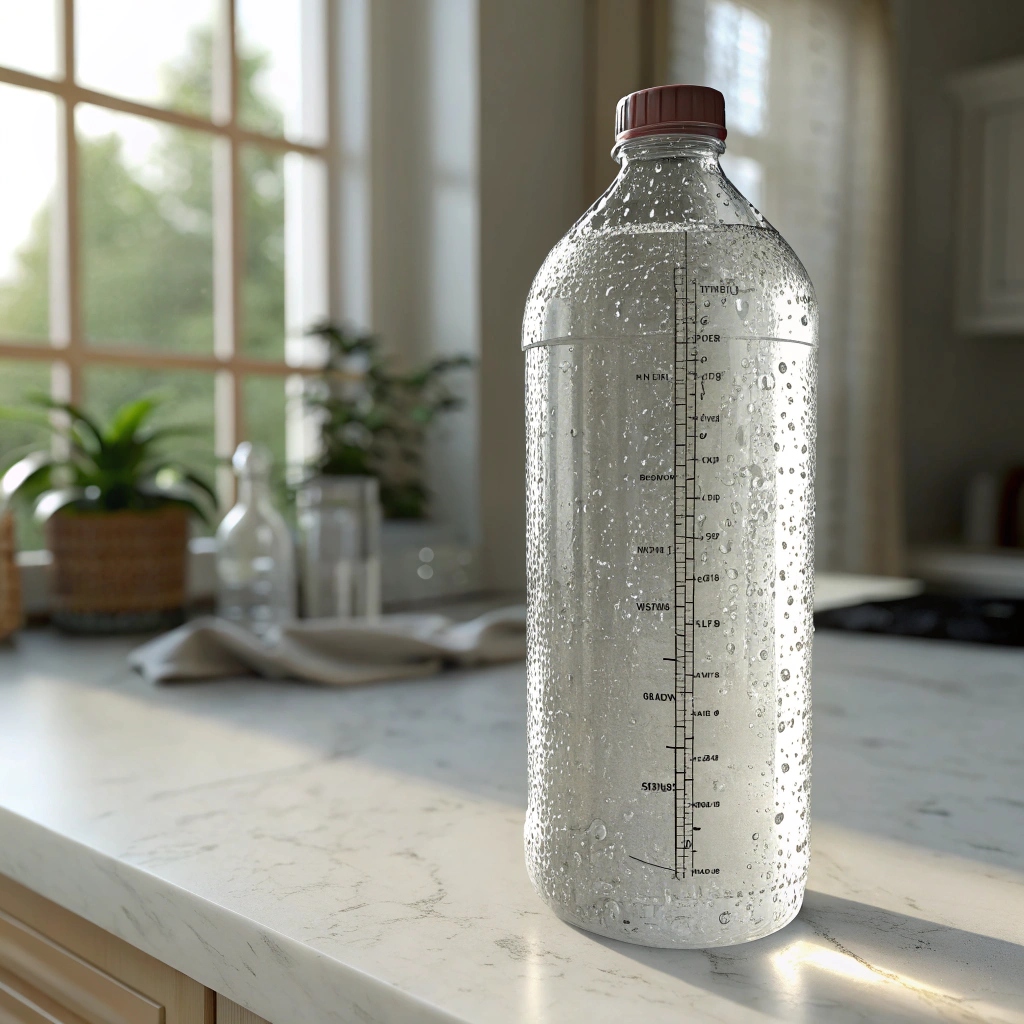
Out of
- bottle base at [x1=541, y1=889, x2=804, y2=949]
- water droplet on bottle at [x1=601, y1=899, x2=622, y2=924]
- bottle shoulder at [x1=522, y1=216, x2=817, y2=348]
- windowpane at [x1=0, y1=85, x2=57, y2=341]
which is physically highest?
windowpane at [x1=0, y1=85, x2=57, y2=341]

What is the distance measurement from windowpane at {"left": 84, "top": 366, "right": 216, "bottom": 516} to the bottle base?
1.13 meters

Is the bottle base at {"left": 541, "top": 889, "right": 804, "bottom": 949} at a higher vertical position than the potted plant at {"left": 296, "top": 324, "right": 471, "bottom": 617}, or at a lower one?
lower

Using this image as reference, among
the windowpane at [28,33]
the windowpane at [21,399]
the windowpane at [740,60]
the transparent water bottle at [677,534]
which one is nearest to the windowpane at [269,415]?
the windowpane at [21,399]

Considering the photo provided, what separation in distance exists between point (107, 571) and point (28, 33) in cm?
95

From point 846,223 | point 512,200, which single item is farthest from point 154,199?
point 846,223

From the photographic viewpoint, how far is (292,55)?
1.85 m

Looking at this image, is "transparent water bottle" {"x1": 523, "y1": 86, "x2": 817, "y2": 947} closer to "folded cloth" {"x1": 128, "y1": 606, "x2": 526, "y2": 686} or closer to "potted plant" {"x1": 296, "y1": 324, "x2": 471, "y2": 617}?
"folded cloth" {"x1": 128, "y1": 606, "x2": 526, "y2": 686}

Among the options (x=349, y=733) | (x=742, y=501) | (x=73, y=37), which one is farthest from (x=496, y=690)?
(x=73, y=37)

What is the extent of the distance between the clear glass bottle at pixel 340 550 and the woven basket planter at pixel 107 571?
194mm

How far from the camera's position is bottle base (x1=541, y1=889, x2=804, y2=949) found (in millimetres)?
383

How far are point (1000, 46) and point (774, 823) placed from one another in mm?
3725

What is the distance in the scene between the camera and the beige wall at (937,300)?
314cm

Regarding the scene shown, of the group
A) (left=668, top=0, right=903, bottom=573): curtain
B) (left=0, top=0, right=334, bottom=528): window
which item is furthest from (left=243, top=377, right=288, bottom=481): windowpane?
(left=668, top=0, right=903, bottom=573): curtain

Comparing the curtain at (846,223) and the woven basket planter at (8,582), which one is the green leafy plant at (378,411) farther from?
the curtain at (846,223)
